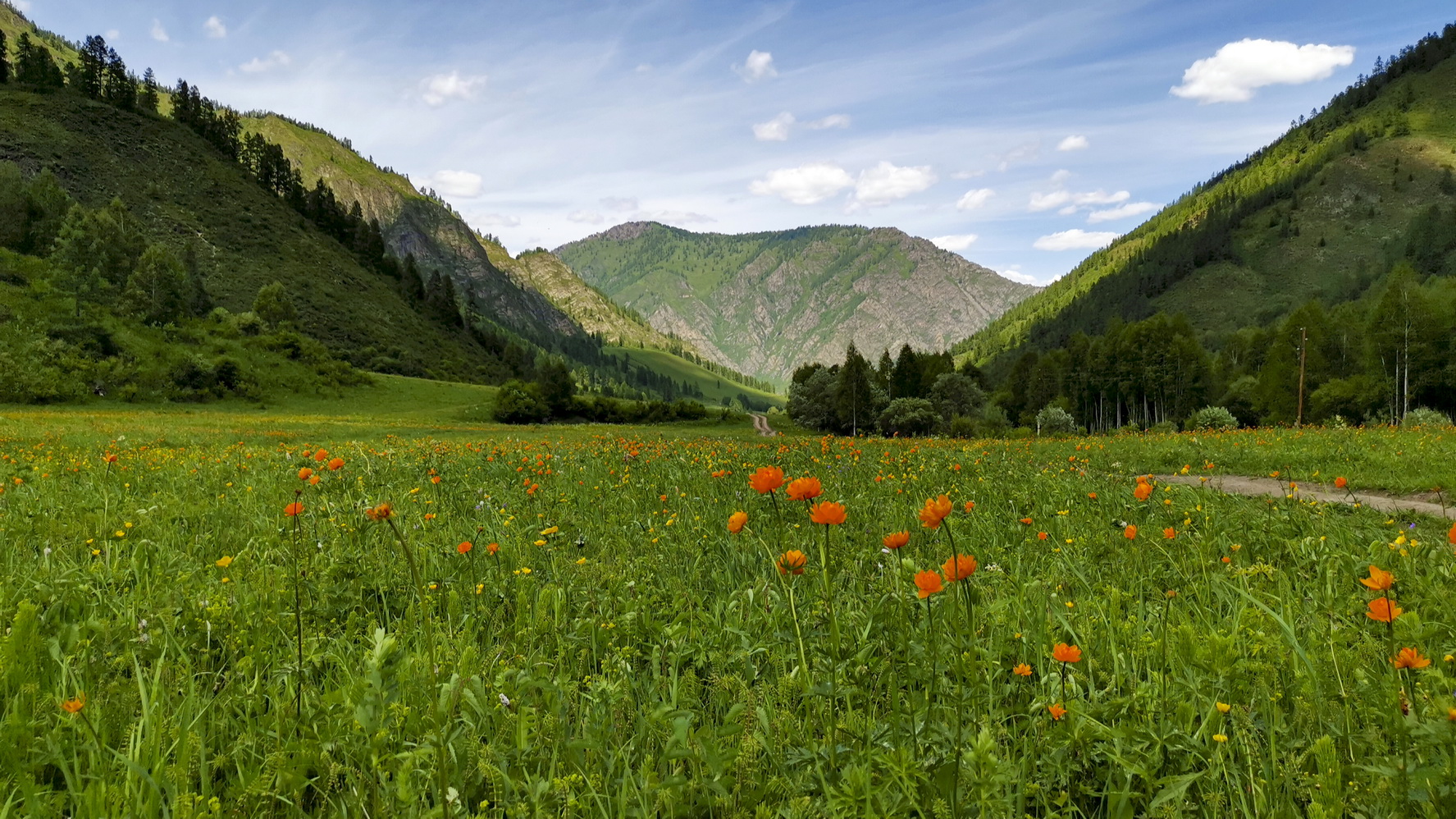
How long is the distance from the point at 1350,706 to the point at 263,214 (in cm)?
15003

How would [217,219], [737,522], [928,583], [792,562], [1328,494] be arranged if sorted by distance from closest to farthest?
[928,583]
[792,562]
[737,522]
[1328,494]
[217,219]

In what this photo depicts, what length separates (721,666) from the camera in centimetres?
292

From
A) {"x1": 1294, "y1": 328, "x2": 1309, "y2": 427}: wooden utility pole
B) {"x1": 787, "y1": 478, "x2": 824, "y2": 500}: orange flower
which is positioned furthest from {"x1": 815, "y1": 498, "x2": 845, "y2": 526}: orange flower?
{"x1": 1294, "y1": 328, "x2": 1309, "y2": 427}: wooden utility pole

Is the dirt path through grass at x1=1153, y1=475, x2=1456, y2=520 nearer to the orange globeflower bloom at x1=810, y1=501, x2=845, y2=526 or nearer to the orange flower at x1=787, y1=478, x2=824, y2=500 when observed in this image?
the orange flower at x1=787, y1=478, x2=824, y2=500

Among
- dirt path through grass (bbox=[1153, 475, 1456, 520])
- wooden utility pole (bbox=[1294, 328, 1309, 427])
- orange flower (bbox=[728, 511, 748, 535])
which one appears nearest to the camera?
orange flower (bbox=[728, 511, 748, 535])

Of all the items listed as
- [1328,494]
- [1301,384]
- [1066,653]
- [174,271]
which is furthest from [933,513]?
[174,271]

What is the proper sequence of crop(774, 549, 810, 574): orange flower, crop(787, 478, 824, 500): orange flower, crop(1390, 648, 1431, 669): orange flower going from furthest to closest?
crop(787, 478, 824, 500): orange flower, crop(774, 549, 810, 574): orange flower, crop(1390, 648, 1431, 669): orange flower

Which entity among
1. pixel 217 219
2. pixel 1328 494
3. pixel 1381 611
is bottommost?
pixel 1328 494

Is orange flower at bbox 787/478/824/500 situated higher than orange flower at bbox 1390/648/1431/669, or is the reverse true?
orange flower at bbox 787/478/824/500

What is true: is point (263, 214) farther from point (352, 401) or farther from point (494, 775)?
point (494, 775)

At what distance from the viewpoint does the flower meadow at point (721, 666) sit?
6.43ft

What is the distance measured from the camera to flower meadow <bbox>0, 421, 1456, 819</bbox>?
1961mm

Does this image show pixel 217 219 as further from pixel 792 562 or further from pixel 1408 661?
pixel 1408 661

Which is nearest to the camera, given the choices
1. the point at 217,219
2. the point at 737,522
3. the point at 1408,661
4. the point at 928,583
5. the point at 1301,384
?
the point at 1408,661
